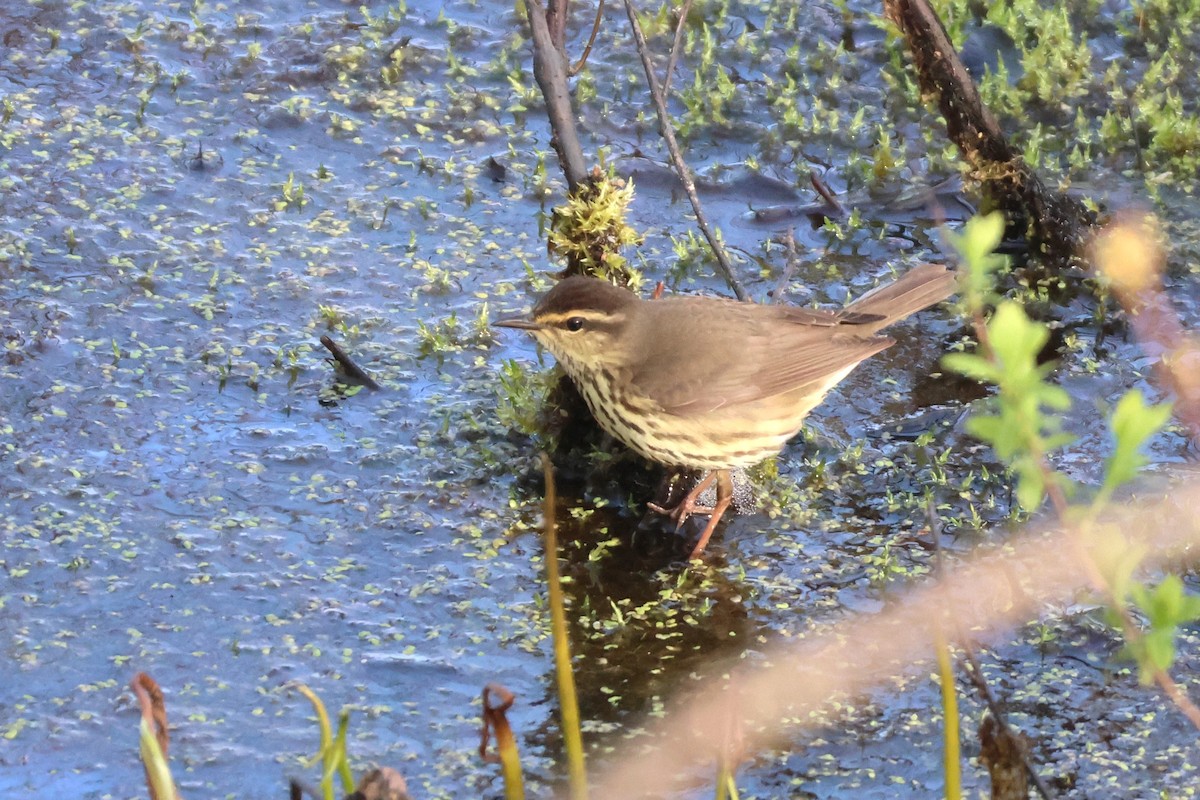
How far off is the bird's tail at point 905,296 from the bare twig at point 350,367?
210 centimetres

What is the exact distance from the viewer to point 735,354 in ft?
19.1

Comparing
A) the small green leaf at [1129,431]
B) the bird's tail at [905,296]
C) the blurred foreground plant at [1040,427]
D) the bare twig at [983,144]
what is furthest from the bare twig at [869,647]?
the small green leaf at [1129,431]

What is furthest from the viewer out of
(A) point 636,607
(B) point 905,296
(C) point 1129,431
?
(B) point 905,296

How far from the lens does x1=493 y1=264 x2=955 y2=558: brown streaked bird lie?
18.5 ft

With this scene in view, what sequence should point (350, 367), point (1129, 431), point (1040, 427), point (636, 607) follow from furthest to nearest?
1. point (350, 367)
2. point (636, 607)
3. point (1040, 427)
4. point (1129, 431)

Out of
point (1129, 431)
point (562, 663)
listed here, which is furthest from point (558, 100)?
point (1129, 431)

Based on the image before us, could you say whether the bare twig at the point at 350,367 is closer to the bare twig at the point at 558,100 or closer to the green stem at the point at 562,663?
the bare twig at the point at 558,100

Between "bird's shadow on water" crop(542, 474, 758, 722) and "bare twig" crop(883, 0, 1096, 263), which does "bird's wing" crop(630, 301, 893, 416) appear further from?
"bare twig" crop(883, 0, 1096, 263)

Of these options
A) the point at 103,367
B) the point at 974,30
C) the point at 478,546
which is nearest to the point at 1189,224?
the point at 974,30

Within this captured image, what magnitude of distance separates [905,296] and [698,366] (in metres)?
1.02

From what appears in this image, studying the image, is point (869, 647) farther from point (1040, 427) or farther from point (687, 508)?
point (1040, 427)

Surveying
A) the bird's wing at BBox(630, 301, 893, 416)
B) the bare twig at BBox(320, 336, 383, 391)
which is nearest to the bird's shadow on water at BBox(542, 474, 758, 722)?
the bird's wing at BBox(630, 301, 893, 416)

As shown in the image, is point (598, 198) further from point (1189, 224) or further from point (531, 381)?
point (1189, 224)

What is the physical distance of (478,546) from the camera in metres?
5.61
